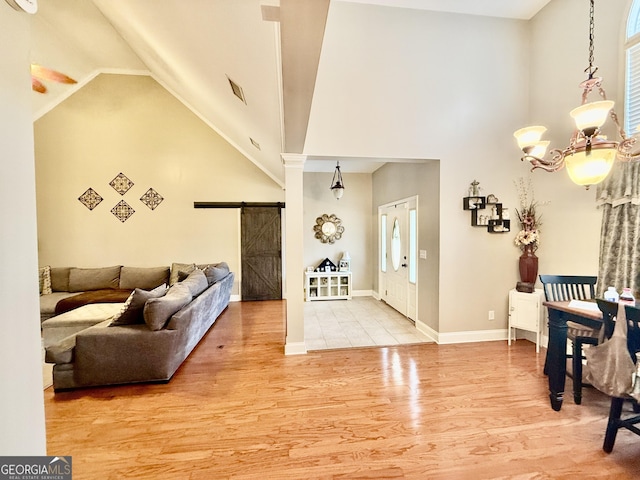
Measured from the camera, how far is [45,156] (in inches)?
219

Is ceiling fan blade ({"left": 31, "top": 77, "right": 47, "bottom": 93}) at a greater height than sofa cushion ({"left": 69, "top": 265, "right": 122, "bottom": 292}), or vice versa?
ceiling fan blade ({"left": 31, "top": 77, "right": 47, "bottom": 93})

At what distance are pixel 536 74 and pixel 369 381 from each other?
426 centimetres

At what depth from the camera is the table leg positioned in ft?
7.48

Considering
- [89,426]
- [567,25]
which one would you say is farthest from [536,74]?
[89,426]

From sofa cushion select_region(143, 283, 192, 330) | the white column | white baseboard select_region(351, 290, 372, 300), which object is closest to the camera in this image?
sofa cushion select_region(143, 283, 192, 330)

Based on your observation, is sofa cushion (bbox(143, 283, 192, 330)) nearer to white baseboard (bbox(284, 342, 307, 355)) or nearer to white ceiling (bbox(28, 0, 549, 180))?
white baseboard (bbox(284, 342, 307, 355))

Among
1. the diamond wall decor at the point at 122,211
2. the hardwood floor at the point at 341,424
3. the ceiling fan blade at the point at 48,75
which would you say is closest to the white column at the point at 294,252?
the hardwood floor at the point at 341,424

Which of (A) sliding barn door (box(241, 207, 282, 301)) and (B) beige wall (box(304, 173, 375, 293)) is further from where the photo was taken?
(B) beige wall (box(304, 173, 375, 293))

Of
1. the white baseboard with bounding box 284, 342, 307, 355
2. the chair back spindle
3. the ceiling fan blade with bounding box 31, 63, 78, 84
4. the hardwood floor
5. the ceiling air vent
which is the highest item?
the ceiling fan blade with bounding box 31, 63, 78, 84

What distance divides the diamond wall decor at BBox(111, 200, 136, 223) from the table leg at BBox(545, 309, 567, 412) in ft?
23.6

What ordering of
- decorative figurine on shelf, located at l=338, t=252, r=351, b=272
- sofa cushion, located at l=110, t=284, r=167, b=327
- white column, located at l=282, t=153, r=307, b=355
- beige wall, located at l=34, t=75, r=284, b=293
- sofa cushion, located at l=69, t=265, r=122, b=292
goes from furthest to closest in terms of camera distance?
decorative figurine on shelf, located at l=338, t=252, r=351, b=272 < beige wall, located at l=34, t=75, r=284, b=293 < sofa cushion, located at l=69, t=265, r=122, b=292 < white column, located at l=282, t=153, r=307, b=355 < sofa cushion, located at l=110, t=284, r=167, b=327

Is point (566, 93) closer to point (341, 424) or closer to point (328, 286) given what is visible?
point (341, 424)

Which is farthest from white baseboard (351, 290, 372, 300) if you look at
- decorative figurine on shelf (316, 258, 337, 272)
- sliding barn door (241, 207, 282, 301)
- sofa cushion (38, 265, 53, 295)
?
sofa cushion (38, 265, 53, 295)

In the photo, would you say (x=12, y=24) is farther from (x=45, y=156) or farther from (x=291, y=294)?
(x=45, y=156)
